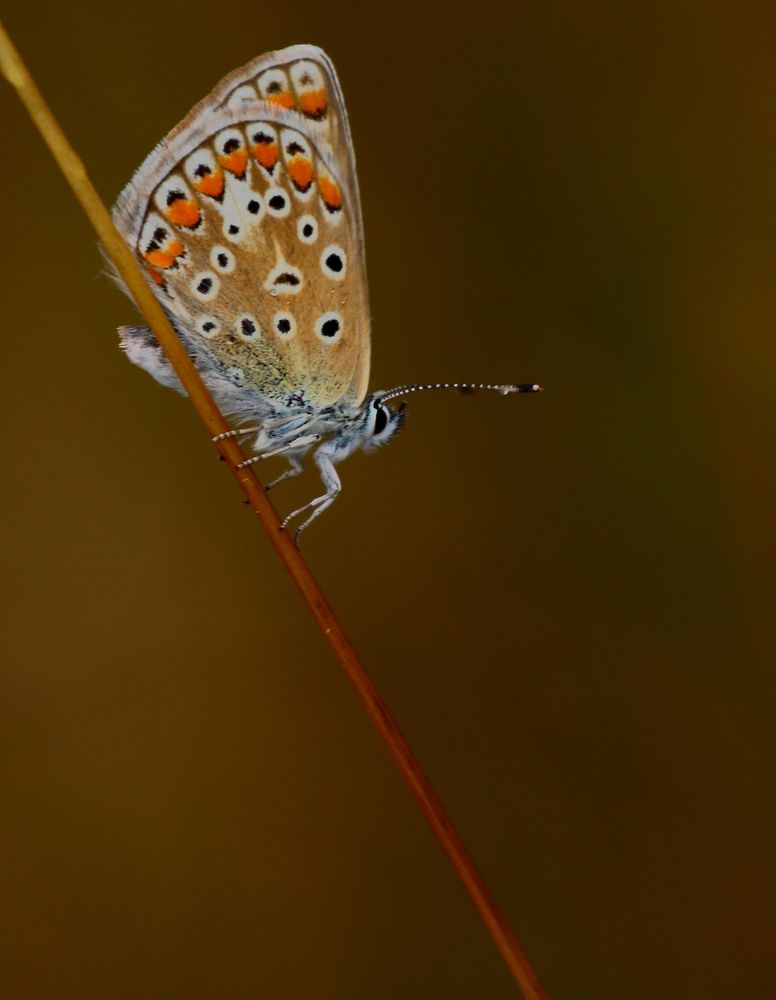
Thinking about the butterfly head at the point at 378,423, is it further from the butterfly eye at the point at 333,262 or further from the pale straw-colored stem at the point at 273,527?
the pale straw-colored stem at the point at 273,527

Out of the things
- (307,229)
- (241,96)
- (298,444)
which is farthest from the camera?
(298,444)

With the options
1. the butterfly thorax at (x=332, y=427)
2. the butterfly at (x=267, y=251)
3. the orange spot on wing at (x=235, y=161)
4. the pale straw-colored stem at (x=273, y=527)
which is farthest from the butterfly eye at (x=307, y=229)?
the pale straw-colored stem at (x=273, y=527)

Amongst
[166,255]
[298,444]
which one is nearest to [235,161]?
[166,255]

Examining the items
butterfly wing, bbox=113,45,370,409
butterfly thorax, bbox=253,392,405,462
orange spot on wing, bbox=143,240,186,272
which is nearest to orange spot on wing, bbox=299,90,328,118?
butterfly wing, bbox=113,45,370,409

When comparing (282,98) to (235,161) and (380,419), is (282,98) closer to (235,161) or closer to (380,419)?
(235,161)

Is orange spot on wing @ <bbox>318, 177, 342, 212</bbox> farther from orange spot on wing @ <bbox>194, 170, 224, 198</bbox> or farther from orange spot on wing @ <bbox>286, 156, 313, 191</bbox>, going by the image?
orange spot on wing @ <bbox>194, 170, 224, 198</bbox>

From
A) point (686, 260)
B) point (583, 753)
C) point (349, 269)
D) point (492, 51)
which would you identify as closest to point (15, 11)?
point (492, 51)
